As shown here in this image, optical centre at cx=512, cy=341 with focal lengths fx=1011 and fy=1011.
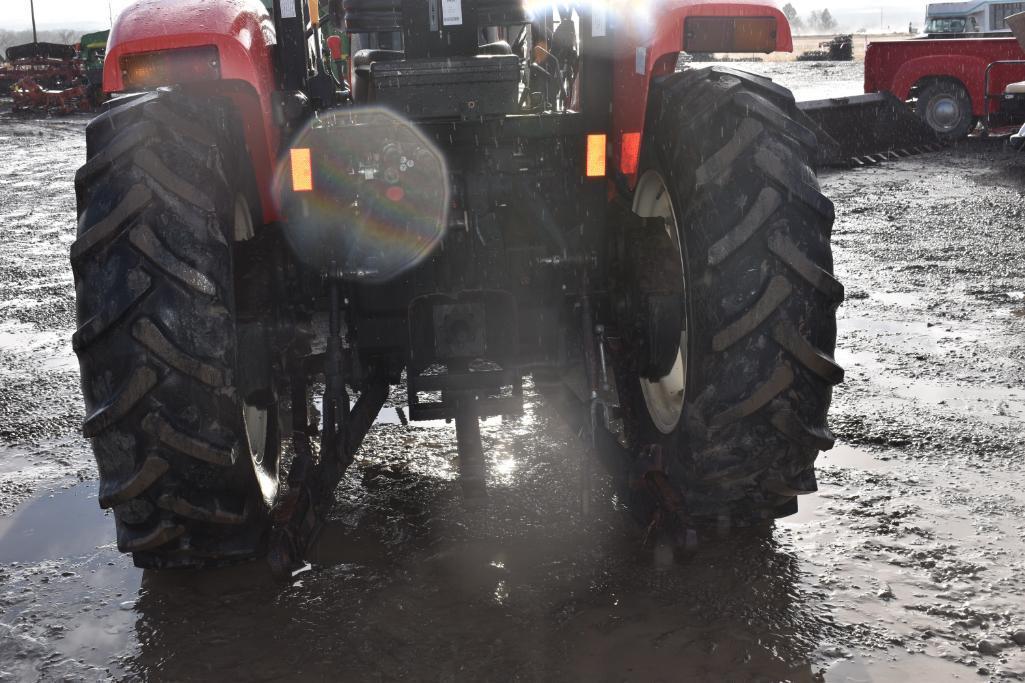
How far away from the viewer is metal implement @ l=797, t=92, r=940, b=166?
12273 millimetres

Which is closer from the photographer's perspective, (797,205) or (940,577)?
(797,205)

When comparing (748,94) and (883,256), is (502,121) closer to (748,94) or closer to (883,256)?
(748,94)

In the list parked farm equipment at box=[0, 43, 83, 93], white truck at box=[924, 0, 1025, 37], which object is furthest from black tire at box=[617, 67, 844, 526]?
parked farm equipment at box=[0, 43, 83, 93]

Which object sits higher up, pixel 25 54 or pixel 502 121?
pixel 25 54

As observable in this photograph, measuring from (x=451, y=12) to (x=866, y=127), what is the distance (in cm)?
1066

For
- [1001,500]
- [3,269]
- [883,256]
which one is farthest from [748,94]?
[3,269]

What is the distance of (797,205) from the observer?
2.90 metres

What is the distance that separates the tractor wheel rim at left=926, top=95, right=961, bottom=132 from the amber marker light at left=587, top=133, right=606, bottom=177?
Result: 12.5 m

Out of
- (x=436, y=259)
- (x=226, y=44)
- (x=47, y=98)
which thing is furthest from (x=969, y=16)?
(x=47, y=98)

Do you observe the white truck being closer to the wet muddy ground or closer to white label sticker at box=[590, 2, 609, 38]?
the wet muddy ground

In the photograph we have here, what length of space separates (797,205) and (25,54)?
100ft

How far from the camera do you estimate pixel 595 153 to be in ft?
11.6

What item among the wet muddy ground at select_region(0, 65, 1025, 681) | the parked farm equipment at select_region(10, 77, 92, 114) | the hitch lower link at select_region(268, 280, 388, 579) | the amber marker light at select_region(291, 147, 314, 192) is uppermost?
the parked farm equipment at select_region(10, 77, 92, 114)

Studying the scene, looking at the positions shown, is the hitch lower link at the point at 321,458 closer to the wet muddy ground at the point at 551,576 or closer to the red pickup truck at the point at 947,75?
the wet muddy ground at the point at 551,576
